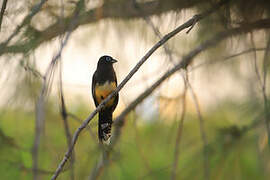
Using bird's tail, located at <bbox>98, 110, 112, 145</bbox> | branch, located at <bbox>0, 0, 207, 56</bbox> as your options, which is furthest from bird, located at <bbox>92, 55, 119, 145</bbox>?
branch, located at <bbox>0, 0, 207, 56</bbox>

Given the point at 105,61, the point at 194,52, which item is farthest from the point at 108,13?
the point at 194,52

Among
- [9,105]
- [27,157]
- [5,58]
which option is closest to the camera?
[5,58]

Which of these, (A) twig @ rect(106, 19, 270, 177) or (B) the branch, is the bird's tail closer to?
(A) twig @ rect(106, 19, 270, 177)

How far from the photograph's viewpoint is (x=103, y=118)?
5.93 feet

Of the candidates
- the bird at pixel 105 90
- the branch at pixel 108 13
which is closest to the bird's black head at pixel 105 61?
the bird at pixel 105 90

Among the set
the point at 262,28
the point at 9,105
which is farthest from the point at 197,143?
the point at 9,105

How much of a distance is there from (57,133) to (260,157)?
3.59 ft

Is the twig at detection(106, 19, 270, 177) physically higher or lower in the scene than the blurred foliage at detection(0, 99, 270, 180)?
higher

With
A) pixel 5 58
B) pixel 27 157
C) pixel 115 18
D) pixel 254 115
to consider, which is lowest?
pixel 27 157

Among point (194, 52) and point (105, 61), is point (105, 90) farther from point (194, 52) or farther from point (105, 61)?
point (194, 52)

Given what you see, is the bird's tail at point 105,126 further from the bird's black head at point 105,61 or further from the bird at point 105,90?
the bird's black head at point 105,61

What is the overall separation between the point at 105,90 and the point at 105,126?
24 cm

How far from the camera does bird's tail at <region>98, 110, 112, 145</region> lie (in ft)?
5.67

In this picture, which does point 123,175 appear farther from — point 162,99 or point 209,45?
point 209,45
